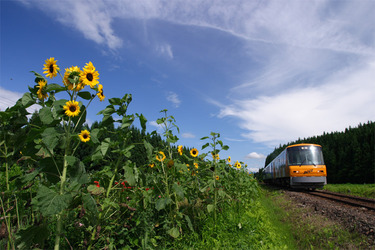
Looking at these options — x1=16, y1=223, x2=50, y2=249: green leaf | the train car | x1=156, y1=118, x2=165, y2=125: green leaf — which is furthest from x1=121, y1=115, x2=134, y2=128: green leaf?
the train car

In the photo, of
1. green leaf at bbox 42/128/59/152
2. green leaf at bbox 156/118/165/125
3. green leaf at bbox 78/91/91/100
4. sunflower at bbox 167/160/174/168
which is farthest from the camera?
green leaf at bbox 156/118/165/125

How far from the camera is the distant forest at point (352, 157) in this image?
77.0 feet

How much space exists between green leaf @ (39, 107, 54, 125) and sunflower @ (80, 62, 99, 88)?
0.34 metres

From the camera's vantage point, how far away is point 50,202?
5.11 feet

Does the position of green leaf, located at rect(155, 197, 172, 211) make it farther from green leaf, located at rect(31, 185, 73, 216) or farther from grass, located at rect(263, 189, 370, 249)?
grass, located at rect(263, 189, 370, 249)

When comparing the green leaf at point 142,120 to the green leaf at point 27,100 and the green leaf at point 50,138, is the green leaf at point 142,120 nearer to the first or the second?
the green leaf at point 50,138

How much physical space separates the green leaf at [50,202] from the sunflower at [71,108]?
0.54m

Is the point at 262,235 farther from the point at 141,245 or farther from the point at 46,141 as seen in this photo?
the point at 46,141

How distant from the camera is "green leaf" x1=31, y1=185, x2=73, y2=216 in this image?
4.97 feet

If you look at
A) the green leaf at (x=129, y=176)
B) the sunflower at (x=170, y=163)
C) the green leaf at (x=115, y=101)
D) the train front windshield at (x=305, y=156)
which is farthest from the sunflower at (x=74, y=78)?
the train front windshield at (x=305, y=156)

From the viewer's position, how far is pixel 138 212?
288 centimetres

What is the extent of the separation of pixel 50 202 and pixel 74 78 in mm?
929

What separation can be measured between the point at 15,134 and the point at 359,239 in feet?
17.8

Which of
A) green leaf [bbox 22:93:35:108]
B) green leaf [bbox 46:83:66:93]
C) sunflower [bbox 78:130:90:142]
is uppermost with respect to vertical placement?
green leaf [bbox 46:83:66:93]
